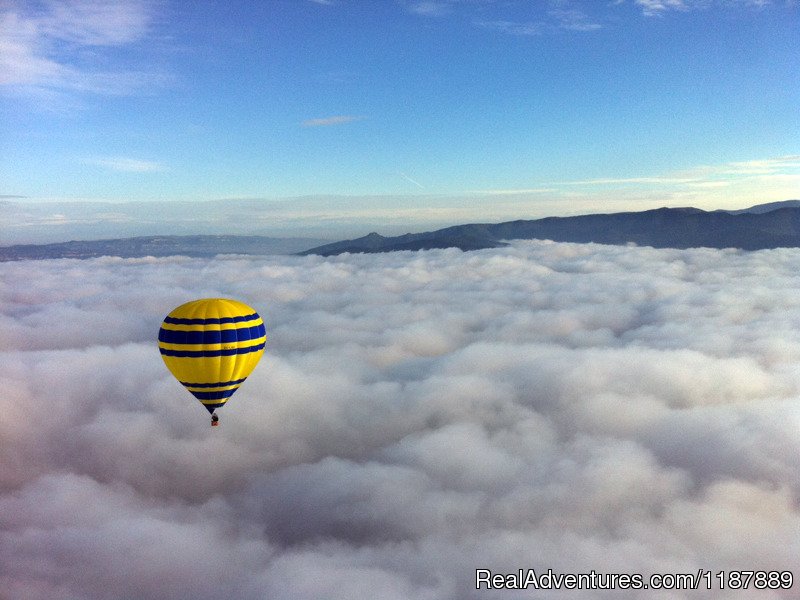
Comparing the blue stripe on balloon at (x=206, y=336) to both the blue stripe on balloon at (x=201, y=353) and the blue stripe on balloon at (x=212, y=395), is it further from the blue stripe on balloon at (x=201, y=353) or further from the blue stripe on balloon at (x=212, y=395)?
the blue stripe on balloon at (x=212, y=395)

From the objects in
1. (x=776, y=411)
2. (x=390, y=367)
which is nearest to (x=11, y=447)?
(x=390, y=367)

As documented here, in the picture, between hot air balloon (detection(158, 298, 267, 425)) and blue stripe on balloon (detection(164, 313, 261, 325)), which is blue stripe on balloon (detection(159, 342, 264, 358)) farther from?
blue stripe on balloon (detection(164, 313, 261, 325))

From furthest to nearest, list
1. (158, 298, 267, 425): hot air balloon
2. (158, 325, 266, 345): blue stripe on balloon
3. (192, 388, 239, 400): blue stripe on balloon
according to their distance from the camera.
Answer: (192, 388, 239, 400): blue stripe on balloon < (158, 298, 267, 425): hot air balloon < (158, 325, 266, 345): blue stripe on balloon

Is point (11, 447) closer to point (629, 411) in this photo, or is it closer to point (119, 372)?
point (119, 372)

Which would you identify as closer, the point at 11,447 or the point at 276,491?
the point at 276,491

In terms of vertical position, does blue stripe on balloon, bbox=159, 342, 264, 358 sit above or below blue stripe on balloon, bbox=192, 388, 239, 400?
above

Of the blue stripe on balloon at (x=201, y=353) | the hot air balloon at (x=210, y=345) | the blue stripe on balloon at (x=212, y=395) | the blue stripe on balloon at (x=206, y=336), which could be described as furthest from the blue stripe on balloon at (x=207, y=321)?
the blue stripe on balloon at (x=212, y=395)

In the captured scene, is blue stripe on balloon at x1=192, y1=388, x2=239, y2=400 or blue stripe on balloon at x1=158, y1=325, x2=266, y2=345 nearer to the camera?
blue stripe on balloon at x1=158, y1=325, x2=266, y2=345

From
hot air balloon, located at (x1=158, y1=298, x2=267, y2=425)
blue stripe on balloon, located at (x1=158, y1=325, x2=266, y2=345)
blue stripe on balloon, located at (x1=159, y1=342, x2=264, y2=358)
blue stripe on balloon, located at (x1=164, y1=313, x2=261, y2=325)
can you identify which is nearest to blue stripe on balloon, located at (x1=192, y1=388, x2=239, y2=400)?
hot air balloon, located at (x1=158, y1=298, x2=267, y2=425)
